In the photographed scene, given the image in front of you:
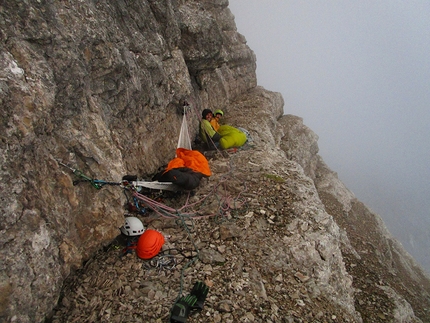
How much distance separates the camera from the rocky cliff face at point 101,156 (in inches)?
→ 160

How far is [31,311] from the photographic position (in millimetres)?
4062

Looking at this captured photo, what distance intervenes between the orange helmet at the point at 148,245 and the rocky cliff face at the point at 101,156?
0.81 m

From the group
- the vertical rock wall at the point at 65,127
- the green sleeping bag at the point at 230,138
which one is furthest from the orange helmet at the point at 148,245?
the green sleeping bag at the point at 230,138

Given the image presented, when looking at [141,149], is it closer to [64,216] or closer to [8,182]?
[64,216]

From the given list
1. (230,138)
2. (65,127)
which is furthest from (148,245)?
(230,138)

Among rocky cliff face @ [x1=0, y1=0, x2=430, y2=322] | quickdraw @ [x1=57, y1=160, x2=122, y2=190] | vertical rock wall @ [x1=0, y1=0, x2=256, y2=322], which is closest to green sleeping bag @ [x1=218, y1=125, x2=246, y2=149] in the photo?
rocky cliff face @ [x1=0, y1=0, x2=430, y2=322]

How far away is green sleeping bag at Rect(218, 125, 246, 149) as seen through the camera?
42.1ft

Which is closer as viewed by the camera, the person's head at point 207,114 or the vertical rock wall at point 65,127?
the vertical rock wall at point 65,127

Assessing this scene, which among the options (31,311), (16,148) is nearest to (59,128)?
(16,148)

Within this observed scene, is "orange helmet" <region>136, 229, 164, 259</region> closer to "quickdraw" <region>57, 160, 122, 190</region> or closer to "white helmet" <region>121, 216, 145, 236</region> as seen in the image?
"white helmet" <region>121, 216, 145, 236</region>

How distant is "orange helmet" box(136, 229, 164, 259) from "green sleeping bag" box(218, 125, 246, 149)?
23.6 ft

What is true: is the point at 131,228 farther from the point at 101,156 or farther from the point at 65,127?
the point at 65,127

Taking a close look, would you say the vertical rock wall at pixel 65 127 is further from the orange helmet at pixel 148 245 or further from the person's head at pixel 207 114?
the person's head at pixel 207 114

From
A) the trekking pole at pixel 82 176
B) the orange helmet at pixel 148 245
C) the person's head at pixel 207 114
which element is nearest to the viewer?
the trekking pole at pixel 82 176
